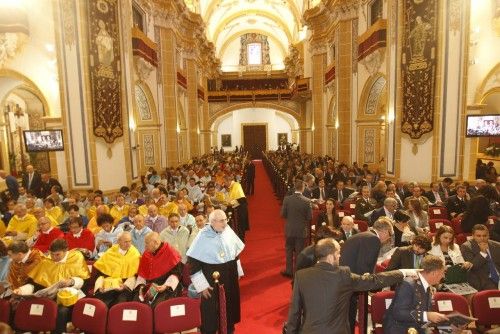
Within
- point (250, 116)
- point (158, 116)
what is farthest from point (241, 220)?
point (250, 116)

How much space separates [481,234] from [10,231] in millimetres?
7288

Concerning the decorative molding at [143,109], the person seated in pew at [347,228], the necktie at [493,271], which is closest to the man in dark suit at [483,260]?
the necktie at [493,271]

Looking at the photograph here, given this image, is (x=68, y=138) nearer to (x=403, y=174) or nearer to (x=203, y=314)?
(x=203, y=314)

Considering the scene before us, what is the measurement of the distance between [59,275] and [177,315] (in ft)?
6.00

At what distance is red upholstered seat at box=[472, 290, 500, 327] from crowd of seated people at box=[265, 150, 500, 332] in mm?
654

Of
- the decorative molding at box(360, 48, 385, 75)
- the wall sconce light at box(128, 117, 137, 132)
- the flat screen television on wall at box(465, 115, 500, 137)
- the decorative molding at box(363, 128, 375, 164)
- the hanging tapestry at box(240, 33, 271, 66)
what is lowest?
the decorative molding at box(363, 128, 375, 164)

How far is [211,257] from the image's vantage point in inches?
177

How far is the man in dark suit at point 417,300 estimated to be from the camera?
316 cm

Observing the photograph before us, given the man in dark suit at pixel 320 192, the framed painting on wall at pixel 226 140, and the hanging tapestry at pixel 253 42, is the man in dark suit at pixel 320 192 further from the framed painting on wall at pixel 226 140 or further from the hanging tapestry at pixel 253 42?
the hanging tapestry at pixel 253 42

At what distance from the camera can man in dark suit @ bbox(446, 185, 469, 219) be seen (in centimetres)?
748

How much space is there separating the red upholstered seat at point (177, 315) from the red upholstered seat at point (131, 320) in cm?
9

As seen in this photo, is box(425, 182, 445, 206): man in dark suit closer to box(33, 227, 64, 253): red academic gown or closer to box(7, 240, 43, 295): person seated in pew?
box(33, 227, 64, 253): red academic gown

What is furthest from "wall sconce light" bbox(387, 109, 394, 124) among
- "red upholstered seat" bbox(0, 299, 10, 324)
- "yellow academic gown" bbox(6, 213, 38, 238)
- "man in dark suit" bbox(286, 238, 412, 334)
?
"red upholstered seat" bbox(0, 299, 10, 324)

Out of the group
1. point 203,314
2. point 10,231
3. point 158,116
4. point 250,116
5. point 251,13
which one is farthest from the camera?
point 250,116
